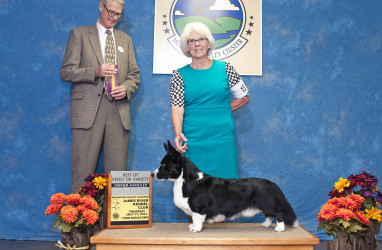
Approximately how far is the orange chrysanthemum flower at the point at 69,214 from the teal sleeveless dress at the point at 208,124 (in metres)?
0.74

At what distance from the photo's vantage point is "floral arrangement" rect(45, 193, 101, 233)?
183 cm

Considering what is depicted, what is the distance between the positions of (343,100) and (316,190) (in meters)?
0.80

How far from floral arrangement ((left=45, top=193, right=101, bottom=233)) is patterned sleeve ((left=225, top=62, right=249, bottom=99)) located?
45.5 inches

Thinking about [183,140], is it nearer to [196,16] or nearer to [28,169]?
[196,16]

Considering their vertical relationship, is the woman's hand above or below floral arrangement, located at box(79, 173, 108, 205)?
above

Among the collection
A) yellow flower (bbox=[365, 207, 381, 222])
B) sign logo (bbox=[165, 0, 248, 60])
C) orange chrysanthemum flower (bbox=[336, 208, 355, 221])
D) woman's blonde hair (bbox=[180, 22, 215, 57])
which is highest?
sign logo (bbox=[165, 0, 248, 60])

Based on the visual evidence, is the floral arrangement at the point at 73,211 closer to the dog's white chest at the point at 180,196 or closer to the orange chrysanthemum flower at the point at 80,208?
the orange chrysanthemum flower at the point at 80,208

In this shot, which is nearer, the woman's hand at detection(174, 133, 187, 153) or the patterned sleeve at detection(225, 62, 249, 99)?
the woman's hand at detection(174, 133, 187, 153)

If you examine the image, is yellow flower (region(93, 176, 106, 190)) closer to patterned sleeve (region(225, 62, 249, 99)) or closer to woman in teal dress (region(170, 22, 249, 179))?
woman in teal dress (region(170, 22, 249, 179))

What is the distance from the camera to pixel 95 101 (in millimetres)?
2602

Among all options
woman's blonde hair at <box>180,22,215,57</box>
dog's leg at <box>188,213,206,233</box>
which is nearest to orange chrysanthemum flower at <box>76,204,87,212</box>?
dog's leg at <box>188,213,206,233</box>

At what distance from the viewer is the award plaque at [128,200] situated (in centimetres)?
198

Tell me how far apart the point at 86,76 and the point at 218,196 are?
1342 mm

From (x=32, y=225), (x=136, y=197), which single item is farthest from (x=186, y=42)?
(x=32, y=225)
